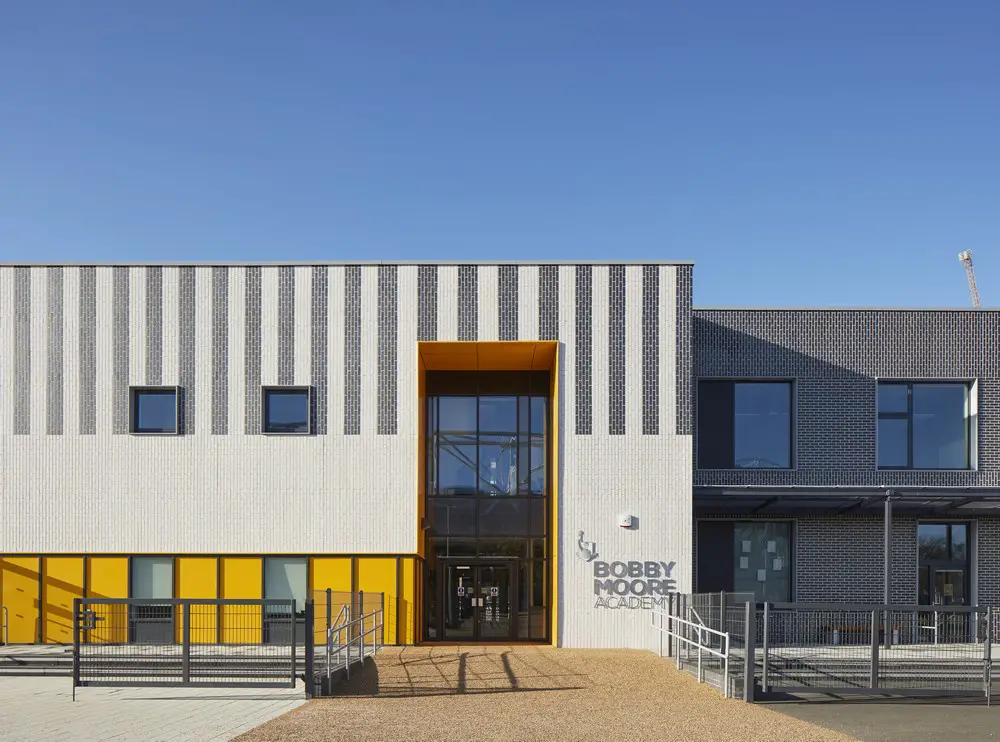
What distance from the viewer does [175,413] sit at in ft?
72.4

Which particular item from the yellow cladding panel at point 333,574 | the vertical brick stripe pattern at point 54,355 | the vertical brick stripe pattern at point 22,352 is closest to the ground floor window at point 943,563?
the yellow cladding panel at point 333,574

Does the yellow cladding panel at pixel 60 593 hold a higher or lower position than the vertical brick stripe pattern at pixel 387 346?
lower

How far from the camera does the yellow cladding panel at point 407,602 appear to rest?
846 inches

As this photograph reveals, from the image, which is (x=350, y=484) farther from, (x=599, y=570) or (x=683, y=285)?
(x=683, y=285)

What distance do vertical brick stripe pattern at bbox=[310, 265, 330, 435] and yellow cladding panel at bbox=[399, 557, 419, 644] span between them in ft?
11.2

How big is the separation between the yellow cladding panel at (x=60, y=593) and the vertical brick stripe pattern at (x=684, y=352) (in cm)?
1350

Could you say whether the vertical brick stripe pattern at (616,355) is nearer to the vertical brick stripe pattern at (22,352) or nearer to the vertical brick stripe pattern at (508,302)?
the vertical brick stripe pattern at (508,302)

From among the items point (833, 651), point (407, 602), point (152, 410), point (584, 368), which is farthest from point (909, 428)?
point (152, 410)

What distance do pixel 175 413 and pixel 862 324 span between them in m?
16.1

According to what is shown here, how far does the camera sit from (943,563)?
77.8ft

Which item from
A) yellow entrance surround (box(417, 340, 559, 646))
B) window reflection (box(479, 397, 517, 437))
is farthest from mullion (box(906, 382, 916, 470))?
window reflection (box(479, 397, 517, 437))

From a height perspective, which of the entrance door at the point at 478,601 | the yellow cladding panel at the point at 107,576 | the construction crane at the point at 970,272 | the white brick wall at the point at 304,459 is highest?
the construction crane at the point at 970,272

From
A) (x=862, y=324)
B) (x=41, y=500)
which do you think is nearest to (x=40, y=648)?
(x=41, y=500)

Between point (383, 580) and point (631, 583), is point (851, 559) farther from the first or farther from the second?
point (383, 580)
